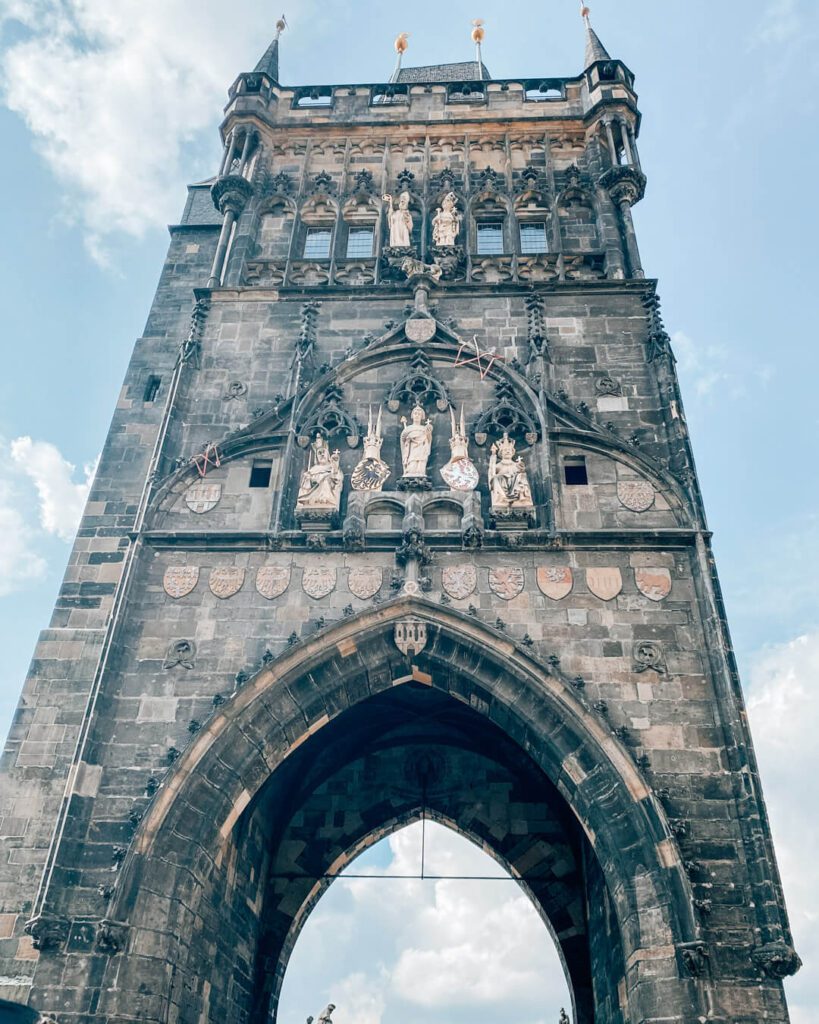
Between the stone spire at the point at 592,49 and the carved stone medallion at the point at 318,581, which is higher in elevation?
the stone spire at the point at 592,49

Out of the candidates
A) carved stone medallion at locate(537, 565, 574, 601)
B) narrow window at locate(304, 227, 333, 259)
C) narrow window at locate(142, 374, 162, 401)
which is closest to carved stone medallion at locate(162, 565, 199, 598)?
carved stone medallion at locate(537, 565, 574, 601)

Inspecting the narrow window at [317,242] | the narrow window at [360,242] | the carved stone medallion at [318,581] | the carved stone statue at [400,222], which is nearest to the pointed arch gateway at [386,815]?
the carved stone medallion at [318,581]

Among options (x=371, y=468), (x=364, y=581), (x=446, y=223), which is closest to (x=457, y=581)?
(x=364, y=581)

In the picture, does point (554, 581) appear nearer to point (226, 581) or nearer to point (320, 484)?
point (320, 484)

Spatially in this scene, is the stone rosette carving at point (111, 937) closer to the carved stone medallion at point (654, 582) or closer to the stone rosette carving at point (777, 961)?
the stone rosette carving at point (777, 961)

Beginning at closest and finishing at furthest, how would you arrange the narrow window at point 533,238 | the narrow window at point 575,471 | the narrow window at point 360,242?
the narrow window at point 575,471 < the narrow window at point 533,238 < the narrow window at point 360,242

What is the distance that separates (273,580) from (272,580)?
0.04 feet

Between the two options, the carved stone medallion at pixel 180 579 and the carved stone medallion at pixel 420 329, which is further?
the carved stone medallion at pixel 420 329

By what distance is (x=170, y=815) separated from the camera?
993 cm

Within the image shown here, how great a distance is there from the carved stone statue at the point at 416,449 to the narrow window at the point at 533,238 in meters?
4.47

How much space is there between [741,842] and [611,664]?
2269 mm

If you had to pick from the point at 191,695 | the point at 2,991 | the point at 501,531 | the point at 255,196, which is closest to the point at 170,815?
the point at 191,695

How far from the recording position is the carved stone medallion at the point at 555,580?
11203 millimetres

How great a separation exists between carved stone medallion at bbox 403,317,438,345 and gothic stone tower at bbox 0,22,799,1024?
2.4 inches
